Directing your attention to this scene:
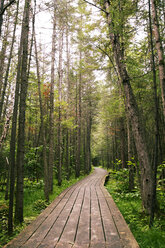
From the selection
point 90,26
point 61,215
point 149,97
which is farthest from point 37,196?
point 90,26

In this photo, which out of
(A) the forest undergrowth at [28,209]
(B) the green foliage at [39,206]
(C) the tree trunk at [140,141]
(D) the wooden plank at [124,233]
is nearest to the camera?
(D) the wooden plank at [124,233]

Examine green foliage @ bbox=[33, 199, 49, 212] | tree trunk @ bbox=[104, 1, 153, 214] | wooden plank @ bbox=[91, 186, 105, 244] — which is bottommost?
green foliage @ bbox=[33, 199, 49, 212]

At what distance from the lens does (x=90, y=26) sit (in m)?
7.20

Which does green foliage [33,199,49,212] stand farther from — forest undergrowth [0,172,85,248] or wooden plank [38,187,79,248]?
wooden plank [38,187,79,248]

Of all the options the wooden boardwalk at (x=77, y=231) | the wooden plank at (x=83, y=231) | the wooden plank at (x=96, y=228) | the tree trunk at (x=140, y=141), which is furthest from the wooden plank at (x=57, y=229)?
the tree trunk at (x=140, y=141)

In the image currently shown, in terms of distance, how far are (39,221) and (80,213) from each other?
1.23 m

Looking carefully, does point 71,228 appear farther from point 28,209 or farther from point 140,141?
point 28,209

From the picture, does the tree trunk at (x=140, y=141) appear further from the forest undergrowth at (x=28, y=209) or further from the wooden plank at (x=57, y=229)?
the forest undergrowth at (x=28, y=209)

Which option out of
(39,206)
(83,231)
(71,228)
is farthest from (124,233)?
(39,206)

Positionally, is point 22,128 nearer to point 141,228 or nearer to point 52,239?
point 52,239

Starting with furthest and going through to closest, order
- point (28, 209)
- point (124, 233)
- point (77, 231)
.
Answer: point (28, 209)
point (77, 231)
point (124, 233)

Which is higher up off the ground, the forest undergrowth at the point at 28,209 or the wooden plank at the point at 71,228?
the wooden plank at the point at 71,228

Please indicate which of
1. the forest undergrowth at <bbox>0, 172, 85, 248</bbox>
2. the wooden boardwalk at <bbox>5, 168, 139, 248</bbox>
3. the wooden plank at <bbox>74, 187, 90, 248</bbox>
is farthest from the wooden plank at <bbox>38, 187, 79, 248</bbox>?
the forest undergrowth at <bbox>0, 172, 85, 248</bbox>

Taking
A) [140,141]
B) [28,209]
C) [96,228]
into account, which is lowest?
[28,209]
